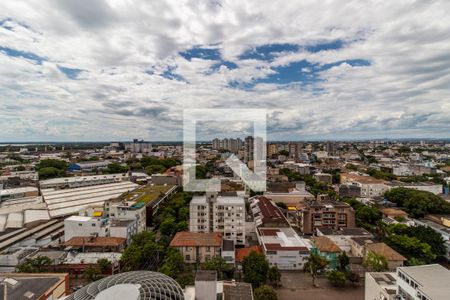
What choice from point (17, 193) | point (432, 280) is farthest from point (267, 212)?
point (17, 193)

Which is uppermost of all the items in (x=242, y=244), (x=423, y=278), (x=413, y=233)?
(x=423, y=278)

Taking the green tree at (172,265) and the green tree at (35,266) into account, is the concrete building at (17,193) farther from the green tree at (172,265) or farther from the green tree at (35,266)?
the green tree at (172,265)

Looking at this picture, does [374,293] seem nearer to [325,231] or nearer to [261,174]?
[325,231]

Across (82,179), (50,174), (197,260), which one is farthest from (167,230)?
(50,174)

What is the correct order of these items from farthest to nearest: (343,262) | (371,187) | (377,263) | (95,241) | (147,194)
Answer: (371,187), (147,194), (95,241), (343,262), (377,263)

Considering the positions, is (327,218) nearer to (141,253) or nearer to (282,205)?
(282,205)

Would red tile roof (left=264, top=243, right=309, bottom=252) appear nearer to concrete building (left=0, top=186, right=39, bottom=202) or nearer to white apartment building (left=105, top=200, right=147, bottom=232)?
white apartment building (left=105, top=200, right=147, bottom=232)

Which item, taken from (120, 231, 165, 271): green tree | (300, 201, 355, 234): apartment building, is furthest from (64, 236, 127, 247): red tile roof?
(300, 201, 355, 234): apartment building
